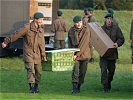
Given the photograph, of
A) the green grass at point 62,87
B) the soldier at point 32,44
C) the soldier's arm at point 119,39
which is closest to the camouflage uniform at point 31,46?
the soldier at point 32,44

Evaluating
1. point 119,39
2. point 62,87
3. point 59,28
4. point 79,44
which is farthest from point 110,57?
point 59,28

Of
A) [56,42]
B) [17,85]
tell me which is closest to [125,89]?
[17,85]

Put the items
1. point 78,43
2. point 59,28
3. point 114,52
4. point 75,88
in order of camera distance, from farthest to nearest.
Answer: point 59,28 < point 114,52 < point 75,88 < point 78,43

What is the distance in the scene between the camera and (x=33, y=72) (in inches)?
513

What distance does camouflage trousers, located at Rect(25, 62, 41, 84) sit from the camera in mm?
12977

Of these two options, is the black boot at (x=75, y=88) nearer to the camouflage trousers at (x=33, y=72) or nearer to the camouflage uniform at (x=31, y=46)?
the camouflage trousers at (x=33, y=72)

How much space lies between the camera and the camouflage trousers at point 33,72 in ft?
42.6

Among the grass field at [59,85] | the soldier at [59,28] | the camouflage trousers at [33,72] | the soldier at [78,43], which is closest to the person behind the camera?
the grass field at [59,85]

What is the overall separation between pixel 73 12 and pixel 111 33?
22327 millimetres

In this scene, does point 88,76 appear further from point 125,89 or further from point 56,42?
point 56,42

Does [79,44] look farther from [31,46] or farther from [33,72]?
[33,72]

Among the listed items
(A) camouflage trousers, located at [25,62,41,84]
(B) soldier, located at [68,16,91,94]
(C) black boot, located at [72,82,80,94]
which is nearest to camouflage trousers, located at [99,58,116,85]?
(B) soldier, located at [68,16,91,94]

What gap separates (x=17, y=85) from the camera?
14.9 metres

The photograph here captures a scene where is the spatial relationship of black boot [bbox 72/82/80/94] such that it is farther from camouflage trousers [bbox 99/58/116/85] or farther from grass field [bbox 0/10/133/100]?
camouflage trousers [bbox 99/58/116/85]
